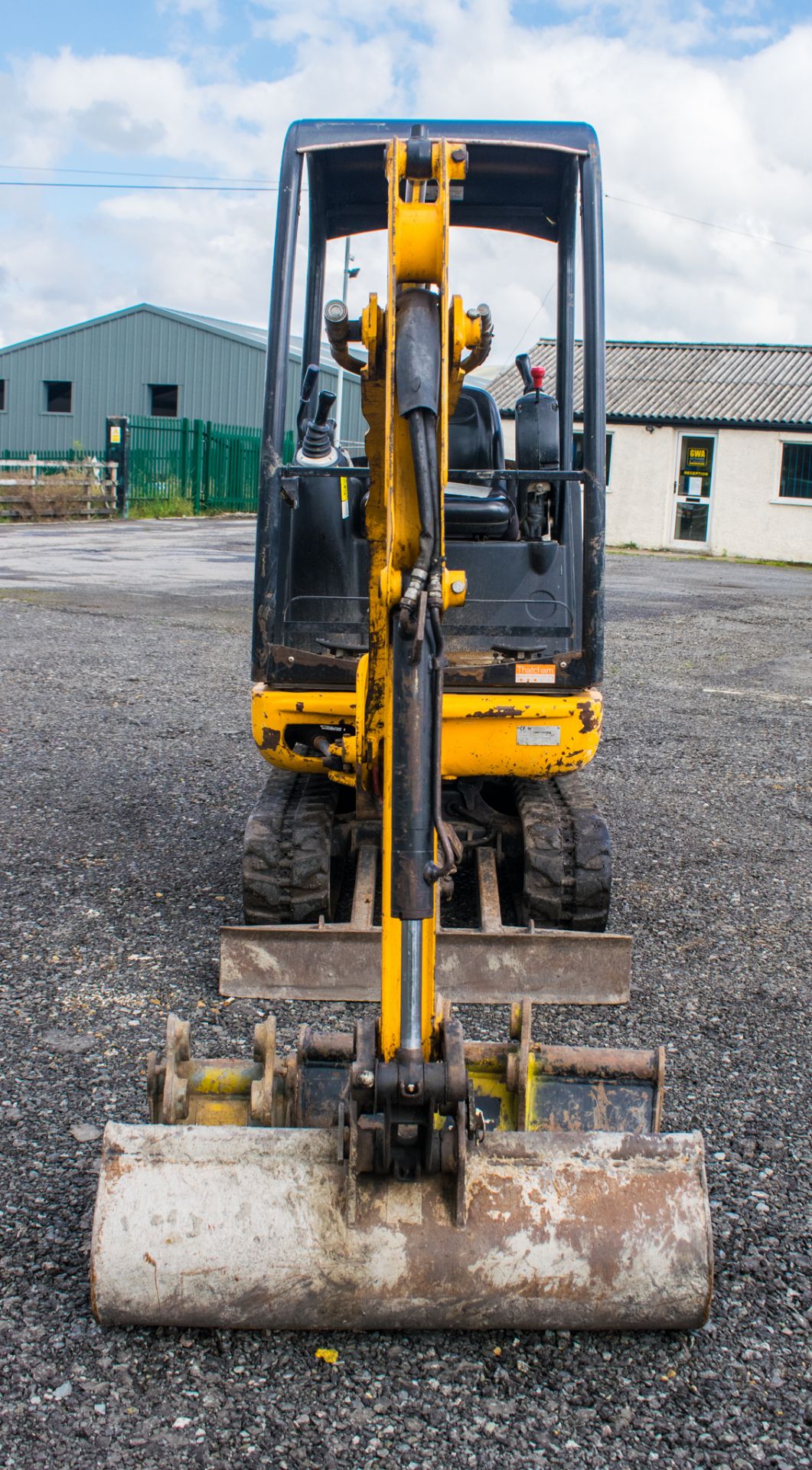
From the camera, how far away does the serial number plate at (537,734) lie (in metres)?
4.54

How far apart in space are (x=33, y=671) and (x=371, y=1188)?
861cm

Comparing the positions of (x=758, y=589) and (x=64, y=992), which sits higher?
(x=758, y=589)

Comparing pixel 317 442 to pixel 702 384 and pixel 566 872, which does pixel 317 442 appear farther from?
pixel 702 384

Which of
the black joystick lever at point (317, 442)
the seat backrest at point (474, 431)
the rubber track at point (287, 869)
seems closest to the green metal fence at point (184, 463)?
the seat backrest at point (474, 431)

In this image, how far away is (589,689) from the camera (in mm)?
4625

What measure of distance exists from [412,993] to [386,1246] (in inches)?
19.2

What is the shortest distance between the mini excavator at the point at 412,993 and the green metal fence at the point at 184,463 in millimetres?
26234

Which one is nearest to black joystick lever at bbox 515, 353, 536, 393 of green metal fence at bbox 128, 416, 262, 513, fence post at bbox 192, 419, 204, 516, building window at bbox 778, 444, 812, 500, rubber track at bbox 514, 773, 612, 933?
rubber track at bbox 514, 773, 612, 933

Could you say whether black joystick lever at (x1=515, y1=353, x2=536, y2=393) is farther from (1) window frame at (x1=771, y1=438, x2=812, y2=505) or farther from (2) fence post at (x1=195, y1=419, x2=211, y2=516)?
(2) fence post at (x1=195, y1=419, x2=211, y2=516)

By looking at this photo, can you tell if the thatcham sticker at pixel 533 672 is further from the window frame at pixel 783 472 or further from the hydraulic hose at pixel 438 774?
the window frame at pixel 783 472

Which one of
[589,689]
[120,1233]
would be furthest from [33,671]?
[120,1233]

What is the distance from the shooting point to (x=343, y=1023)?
4250mm

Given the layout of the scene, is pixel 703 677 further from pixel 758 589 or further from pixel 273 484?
pixel 758 589

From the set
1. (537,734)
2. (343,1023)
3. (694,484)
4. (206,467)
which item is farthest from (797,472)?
(343,1023)
